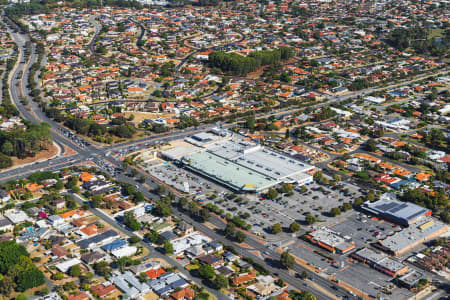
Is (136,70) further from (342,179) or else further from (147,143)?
(342,179)

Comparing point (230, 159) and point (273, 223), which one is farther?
point (230, 159)

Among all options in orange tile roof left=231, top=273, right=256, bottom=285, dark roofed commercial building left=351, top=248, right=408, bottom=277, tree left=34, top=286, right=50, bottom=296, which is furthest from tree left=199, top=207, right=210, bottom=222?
tree left=34, top=286, right=50, bottom=296

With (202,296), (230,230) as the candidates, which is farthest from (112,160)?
(202,296)

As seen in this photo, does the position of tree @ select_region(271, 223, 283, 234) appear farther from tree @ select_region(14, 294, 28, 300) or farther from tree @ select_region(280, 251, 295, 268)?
tree @ select_region(14, 294, 28, 300)

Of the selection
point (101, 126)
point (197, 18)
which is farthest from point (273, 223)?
point (197, 18)

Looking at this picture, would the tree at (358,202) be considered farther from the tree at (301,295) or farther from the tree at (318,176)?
the tree at (301,295)

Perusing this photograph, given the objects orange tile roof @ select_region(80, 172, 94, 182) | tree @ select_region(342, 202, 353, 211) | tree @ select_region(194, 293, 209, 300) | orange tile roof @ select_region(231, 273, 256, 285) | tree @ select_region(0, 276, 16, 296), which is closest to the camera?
tree @ select_region(194, 293, 209, 300)
